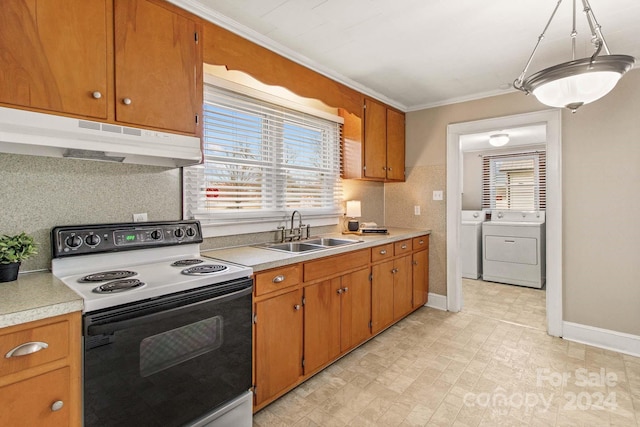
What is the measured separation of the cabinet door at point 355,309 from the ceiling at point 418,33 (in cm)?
167

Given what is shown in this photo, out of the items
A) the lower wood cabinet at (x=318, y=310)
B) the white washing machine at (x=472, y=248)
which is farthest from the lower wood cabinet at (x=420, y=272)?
the white washing machine at (x=472, y=248)

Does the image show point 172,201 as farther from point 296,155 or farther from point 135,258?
point 296,155

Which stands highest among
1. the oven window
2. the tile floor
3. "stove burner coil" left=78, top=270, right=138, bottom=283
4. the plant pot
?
the plant pot

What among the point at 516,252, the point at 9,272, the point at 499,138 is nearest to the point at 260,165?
the point at 9,272

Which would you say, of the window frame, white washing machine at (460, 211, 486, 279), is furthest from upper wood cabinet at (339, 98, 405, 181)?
white washing machine at (460, 211, 486, 279)

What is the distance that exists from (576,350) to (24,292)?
364 cm

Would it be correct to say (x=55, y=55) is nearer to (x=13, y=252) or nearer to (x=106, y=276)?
(x=13, y=252)

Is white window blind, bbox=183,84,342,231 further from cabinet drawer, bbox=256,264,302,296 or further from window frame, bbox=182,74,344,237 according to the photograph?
cabinet drawer, bbox=256,264,302,296

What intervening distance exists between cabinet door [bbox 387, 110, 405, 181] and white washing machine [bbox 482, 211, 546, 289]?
6.67 feet

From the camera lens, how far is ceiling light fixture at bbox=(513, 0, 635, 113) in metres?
1.49

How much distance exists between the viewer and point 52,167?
1.63 meters

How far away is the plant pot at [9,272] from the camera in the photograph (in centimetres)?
136

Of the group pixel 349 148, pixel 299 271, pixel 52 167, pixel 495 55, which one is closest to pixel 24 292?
pixel 52 167

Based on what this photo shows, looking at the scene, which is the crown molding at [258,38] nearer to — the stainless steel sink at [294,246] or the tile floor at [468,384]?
the stainless steel sink at [294,246]
